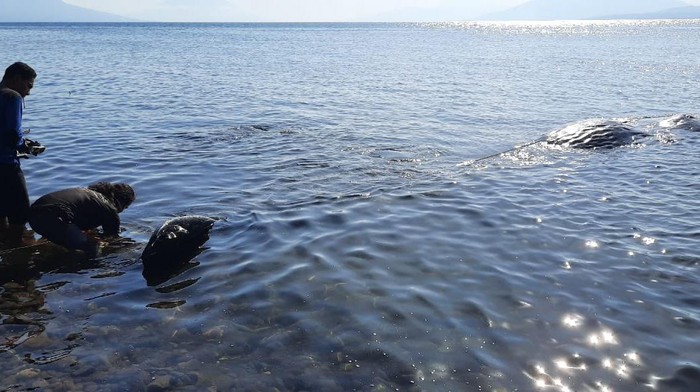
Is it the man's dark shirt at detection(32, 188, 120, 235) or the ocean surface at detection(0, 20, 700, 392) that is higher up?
the man's dark shirt at detection(32, 188, 120, 235)

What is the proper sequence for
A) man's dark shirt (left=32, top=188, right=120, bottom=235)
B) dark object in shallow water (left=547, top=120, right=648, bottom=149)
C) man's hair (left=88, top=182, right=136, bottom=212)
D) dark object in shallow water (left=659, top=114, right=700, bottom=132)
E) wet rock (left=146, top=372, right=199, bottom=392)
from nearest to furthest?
wet rock (left=146, top=372, right=199, bottom=392) < man's dark shirt (left=32, top=188, right=120, bottom=235) < man's hair (left=88, top=182, right=136, bottom=212) < dark object in shallow water (left=547, top=120, right=648, bottom=149) < dark object in shallow water (left=659, top=114, right=700, bottom=132)

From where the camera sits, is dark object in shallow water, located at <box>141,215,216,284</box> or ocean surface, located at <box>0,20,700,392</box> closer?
Result: ocean surface, located at <box>0,20,700,392</box>

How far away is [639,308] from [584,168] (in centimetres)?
855

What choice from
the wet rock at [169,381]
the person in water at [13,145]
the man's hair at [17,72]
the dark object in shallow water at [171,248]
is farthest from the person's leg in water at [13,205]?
the wet rock at [169,381]

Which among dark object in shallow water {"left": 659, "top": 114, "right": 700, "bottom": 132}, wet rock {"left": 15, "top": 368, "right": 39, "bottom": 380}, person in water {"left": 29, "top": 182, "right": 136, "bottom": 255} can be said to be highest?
dark object in shallow water {"left": 659, "top": 114, "right": 700, "bottom": 132}

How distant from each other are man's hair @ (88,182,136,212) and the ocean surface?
0.72 metres

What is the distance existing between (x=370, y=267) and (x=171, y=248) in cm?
338

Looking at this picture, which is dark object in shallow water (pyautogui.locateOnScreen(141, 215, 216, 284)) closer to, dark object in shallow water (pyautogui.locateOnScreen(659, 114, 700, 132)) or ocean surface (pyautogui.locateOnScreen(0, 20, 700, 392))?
ocean surface (pyautogui.locateOnScreen(0, 20, 700, 392))

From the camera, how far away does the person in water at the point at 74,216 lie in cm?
916

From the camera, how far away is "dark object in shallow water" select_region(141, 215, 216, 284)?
29.7 ft

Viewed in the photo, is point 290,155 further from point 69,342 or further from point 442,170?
point 69,342

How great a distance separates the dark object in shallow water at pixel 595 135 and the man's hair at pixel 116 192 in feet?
45.9

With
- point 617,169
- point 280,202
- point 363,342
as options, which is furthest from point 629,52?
point 363,342

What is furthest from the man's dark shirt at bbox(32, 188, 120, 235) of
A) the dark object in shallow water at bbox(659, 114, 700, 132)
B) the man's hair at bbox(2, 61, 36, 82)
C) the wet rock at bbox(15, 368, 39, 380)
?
the dark object in shallow water at bbox(659, 114, 700, 132)
